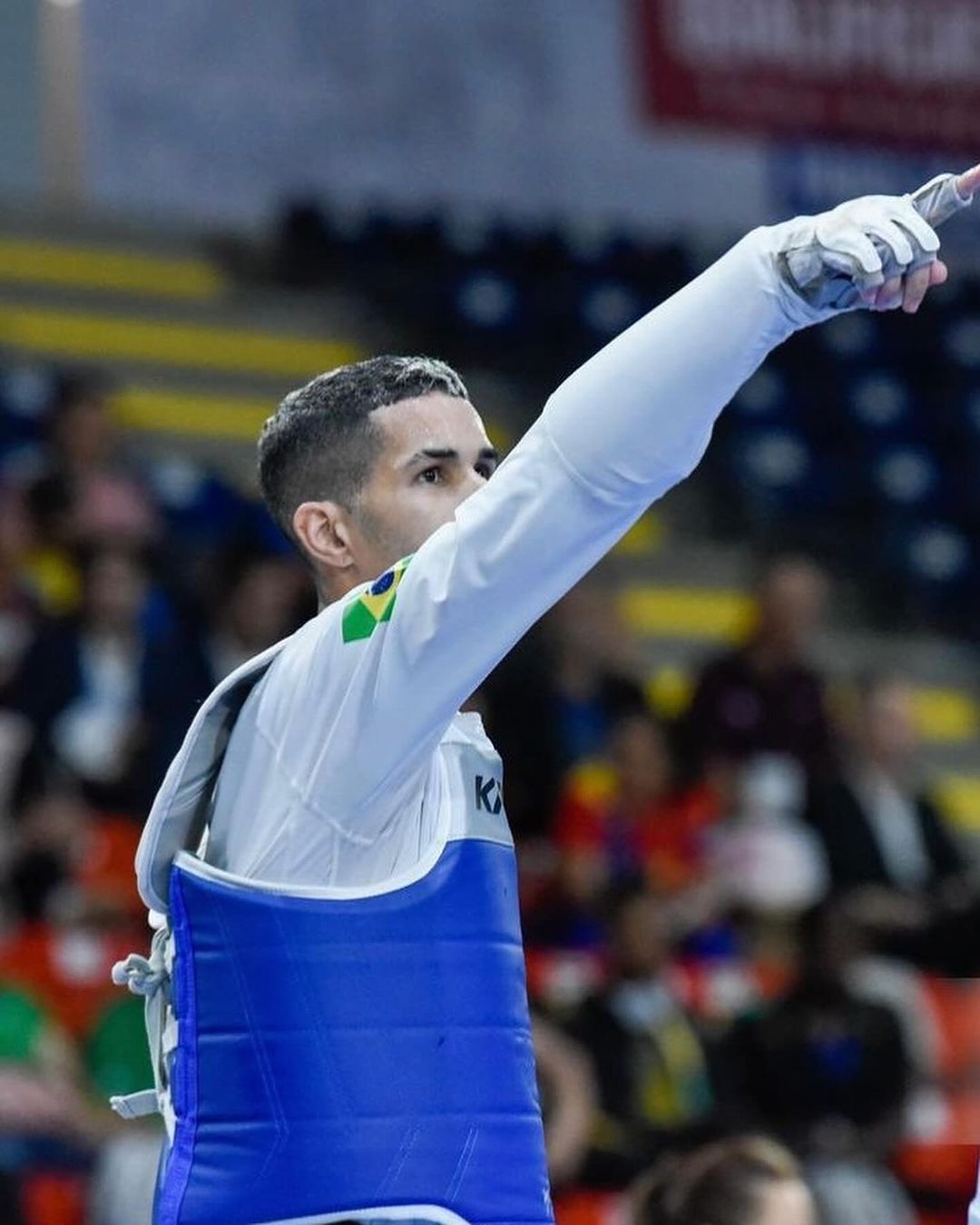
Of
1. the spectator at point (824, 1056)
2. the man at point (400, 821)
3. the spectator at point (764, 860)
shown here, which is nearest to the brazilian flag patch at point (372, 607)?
the man at point (400, 821)

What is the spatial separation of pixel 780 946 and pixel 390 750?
575cm

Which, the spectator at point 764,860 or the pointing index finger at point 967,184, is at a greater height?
the pointing index finger at point 967,184

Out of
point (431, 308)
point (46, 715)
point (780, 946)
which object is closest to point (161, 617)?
point (46, 715)

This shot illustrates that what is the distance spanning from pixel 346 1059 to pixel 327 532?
25.0 inches

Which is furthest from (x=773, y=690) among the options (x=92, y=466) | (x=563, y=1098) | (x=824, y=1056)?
(x=563, y=1098)

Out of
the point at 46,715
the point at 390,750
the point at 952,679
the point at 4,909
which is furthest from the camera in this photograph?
the point at 952,679

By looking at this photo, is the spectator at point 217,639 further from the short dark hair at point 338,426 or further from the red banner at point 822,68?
the red banner at point 822,68

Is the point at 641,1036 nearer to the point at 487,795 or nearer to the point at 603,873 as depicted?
the point at 603,873

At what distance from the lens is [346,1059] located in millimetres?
2557

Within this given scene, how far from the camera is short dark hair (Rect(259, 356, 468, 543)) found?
2.82 metres

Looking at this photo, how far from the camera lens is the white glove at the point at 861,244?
223 centimetres

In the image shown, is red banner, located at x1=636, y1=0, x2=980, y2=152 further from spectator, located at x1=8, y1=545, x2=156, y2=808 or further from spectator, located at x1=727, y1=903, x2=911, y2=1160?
spectator, located at x1=727, y1=903, x2=911, y2=1160

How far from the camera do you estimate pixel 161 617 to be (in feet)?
26.5

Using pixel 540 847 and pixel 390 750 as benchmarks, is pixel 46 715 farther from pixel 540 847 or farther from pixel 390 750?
pixel 390 750
